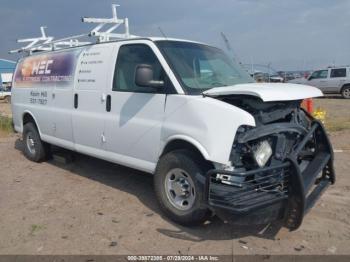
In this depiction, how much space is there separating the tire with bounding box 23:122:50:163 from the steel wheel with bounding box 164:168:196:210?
12.5ft

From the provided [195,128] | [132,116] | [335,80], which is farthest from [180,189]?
[335,80]

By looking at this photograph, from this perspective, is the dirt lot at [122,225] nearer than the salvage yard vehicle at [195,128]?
No

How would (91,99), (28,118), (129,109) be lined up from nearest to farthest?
(129,109)
(91,99)
(28,118)

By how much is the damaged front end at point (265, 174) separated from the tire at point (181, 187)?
1.06ft

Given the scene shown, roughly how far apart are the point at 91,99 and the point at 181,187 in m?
2.10

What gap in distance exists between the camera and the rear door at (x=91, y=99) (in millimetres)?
5660

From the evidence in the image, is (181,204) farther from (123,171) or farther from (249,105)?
(123,171)

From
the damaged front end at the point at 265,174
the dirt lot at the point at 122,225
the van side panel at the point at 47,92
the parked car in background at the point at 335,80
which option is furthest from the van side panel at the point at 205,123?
the parked car in background at the point at 335,80

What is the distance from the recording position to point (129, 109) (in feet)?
17.0

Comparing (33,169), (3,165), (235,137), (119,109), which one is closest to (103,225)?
(119,109)

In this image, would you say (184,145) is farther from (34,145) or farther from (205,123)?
(34,145)

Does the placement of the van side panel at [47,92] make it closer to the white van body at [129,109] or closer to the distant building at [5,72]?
the white van body at [129,109]

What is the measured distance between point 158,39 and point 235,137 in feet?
Result: 6.08

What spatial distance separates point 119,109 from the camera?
17.5 feet
